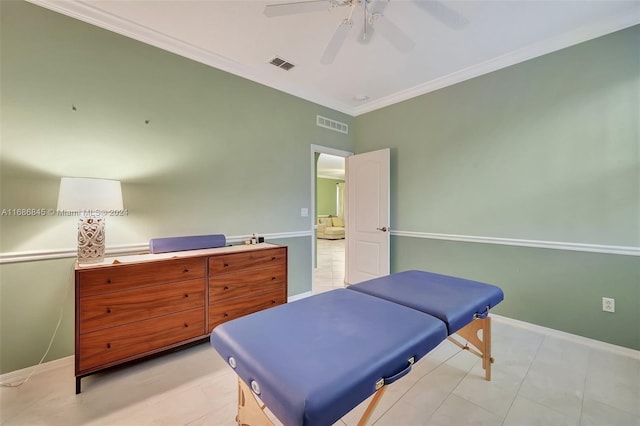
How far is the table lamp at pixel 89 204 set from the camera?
1706 mm

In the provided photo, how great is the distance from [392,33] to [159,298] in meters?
2.90

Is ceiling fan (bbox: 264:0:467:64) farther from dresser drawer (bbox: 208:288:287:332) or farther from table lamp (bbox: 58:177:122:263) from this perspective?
dresser drawer (bbox: 208:288:287:332)

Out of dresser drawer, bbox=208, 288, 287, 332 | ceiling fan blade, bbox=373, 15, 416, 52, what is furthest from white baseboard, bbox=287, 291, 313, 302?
ceiling fan blade, bbox=373, 15, 416, 52

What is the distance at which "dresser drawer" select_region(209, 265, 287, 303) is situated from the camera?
2.27 metres

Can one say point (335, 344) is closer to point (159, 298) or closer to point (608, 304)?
point (159, 298)

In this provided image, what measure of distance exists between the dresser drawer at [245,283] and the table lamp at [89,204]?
2.78ft

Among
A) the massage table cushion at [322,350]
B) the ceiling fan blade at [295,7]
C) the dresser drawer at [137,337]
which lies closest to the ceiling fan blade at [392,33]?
the ceiling fan blade at [295,7]

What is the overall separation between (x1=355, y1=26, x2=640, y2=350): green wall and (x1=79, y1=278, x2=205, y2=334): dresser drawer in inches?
107

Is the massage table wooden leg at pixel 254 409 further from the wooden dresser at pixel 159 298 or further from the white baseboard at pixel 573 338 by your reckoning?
the white baseboard at pixel 573 338

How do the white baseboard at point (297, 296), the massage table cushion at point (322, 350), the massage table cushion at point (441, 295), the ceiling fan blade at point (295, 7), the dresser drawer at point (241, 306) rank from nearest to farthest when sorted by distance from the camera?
the massage table cushion at point (322, 350) → the massage table cushion at point (441, 295) → the ceiling fan blade at point (295, 7) → the dresser drawer at point (241, 306) → the white baseboard at point (297, 296)

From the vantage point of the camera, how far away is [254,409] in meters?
1.15

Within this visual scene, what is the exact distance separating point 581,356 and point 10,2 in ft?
16.6

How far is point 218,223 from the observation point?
9.05 feet

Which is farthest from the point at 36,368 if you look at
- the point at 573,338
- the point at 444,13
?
the point at 573,338
